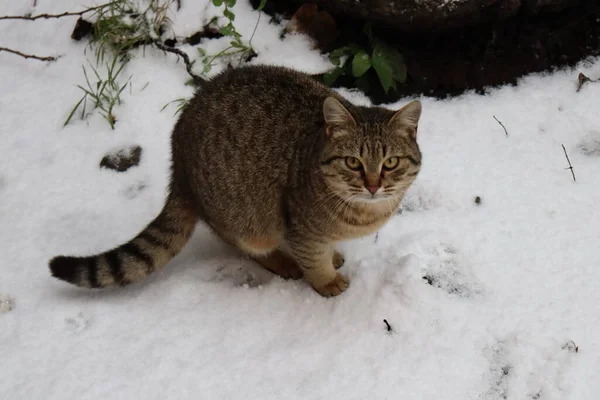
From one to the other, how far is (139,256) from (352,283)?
112 cm

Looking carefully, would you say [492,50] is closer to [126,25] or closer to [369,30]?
[369,30]

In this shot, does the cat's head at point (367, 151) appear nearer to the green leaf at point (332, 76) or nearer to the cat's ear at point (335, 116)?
the cat's ear at point (335, 116)

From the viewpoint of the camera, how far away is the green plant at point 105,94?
4.17 metres

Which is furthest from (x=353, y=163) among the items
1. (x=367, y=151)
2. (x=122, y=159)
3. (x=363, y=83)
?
(x=122, y=159)

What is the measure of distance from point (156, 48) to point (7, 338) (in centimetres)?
239

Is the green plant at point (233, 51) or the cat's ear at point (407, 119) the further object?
the green plant at point (233, 51)

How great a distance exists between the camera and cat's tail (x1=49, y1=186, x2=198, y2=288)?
121 inches

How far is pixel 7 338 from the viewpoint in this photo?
2.99m

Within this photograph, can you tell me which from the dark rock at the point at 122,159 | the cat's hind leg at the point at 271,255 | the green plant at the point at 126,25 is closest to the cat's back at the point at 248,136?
the cat's hind leg at the point at 271,255

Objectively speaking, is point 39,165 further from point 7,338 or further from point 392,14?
point 392,14

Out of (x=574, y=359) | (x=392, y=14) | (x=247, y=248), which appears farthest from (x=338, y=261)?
(x=392, y=14)

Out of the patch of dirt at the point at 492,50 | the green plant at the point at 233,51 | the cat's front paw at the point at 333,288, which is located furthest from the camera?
the green plant at the point at 233,51

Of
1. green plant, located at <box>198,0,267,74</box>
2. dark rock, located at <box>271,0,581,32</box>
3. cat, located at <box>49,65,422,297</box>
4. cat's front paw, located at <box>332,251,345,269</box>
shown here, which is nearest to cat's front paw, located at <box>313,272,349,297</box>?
cat, located at <box>49,65,422,297</box>

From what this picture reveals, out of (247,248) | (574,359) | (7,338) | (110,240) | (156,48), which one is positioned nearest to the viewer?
(574,359)
